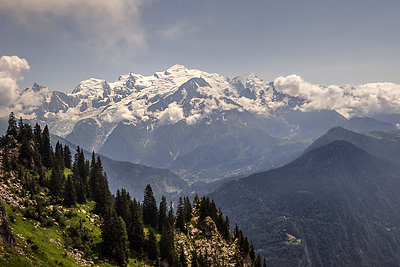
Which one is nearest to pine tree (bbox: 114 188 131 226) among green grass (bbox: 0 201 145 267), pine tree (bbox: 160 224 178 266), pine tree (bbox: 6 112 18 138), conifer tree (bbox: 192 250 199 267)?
pine tree (bbox: 160 224 178 266)

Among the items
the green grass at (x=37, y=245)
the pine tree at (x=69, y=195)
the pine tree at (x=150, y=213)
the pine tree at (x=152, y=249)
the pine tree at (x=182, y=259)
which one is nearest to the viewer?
the green grass at (x=37, y=245)

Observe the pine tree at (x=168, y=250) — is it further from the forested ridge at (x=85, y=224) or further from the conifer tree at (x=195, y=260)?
the conifer tree at (x=195, y=260)

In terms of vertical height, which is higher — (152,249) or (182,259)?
(152,249)

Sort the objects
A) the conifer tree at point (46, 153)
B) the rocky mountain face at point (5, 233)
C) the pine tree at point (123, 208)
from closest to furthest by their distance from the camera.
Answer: the rocky mountain face at point (5, 233) → the pine tree at point (123, 208) → the conifer tree at point (46, 153)

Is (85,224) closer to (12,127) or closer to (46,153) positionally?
(46,153)

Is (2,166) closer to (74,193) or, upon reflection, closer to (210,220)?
(74,193)

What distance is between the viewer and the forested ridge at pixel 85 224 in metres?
73.0

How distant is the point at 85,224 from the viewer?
303 feet

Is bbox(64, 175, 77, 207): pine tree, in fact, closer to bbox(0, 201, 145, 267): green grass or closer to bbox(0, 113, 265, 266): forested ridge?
bbox(0, 113, 265, 266): forested ridge

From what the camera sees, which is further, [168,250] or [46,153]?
[46,153]

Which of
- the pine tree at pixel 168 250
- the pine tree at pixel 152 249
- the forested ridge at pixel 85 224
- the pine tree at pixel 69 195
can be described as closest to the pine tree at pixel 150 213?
the forested ridge at pixel 85 224

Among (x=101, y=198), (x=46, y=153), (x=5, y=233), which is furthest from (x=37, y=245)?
(x=46, y=153)

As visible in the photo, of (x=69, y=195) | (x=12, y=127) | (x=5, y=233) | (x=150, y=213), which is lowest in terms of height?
(x=150, y=213)

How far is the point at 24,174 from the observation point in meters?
95.3
